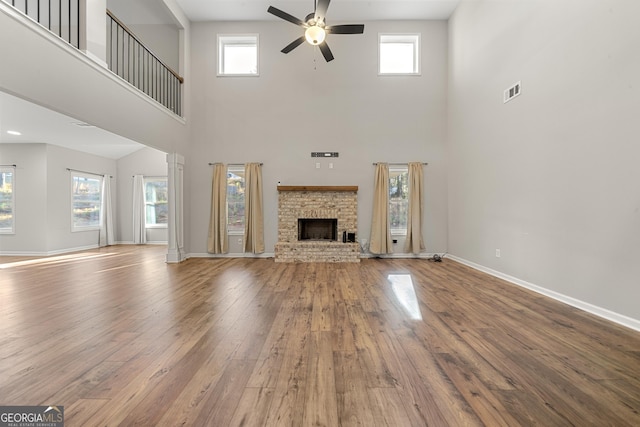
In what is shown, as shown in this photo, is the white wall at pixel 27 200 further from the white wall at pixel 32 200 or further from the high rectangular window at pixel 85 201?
the high rectangular window at pixel 85 201

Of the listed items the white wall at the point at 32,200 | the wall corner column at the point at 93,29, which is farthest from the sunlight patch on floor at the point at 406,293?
the white wall at the point at 32,200

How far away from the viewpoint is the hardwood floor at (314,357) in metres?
1.47

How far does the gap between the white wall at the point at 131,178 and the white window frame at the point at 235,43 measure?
13.1ft

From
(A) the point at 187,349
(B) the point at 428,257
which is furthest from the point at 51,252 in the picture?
(B) the point at 428,257

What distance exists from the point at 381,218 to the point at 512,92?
3318mm

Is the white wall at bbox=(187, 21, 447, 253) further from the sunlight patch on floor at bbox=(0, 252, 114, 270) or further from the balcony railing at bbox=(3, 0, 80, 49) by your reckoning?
the balcony railing at bbox=(3, 0, 80, 49)

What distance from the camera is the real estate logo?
1401 mm

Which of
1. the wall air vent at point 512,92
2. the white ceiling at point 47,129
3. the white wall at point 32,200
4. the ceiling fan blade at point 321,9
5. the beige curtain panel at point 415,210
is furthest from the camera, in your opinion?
the white wall at point 32,200

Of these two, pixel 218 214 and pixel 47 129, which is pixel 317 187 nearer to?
pixel 218 214

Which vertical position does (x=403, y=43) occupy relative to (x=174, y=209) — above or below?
above

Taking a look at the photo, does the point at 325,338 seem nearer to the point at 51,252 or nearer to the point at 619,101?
the point at 619,101

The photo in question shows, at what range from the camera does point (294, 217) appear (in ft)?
21.7

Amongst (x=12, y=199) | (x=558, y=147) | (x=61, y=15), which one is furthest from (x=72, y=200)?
(x=558, y=147)

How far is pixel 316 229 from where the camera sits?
6875 millimetres
